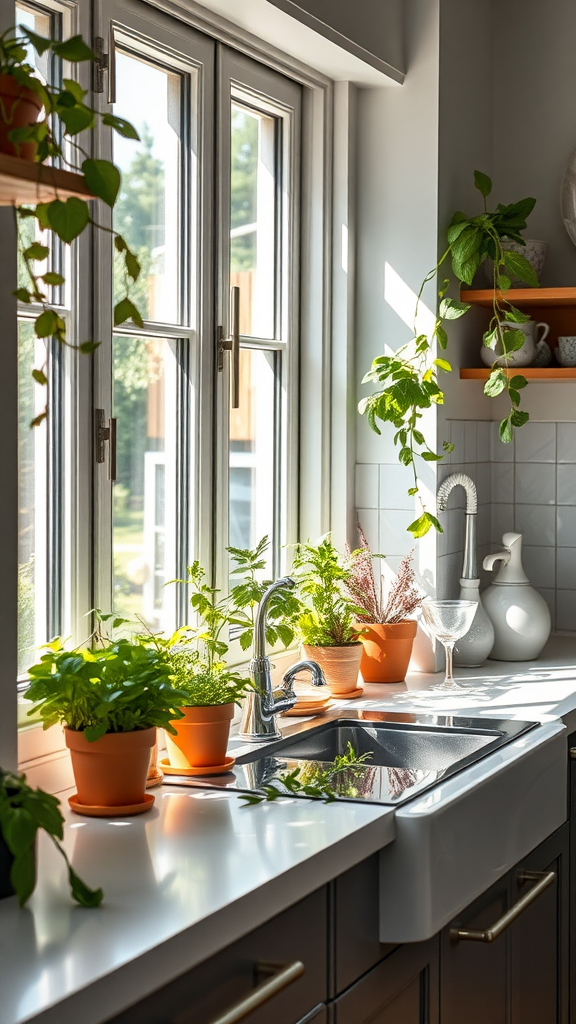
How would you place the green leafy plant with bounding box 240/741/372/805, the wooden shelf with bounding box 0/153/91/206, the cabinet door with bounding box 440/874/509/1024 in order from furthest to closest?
the cabinet door with bounding box 440/874/509/1024 < the green leafy plant with bounding box 240/741/372/805 < the wooden shelf with bounding box 0/153/91/206

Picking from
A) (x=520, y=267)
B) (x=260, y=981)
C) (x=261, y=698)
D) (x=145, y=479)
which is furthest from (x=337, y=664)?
(x=260, y=981)

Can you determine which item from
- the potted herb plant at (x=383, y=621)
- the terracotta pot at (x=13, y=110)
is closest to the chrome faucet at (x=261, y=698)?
the potted herb plant at (x=383, y=621)

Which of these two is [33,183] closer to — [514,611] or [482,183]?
[482,183]

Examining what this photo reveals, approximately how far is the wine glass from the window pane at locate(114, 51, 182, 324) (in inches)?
32.8

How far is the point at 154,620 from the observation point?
7.72 feet

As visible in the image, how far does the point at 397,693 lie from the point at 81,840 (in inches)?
45.9

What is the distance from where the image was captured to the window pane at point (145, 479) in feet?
7.45

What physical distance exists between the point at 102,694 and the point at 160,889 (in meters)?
0.36

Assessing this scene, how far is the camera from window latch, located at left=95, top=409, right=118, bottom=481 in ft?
6.84

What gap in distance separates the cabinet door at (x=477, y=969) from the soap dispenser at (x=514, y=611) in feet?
3.16

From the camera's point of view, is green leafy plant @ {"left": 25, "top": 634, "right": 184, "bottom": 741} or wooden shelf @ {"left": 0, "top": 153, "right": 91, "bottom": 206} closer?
wooden shelf @ {"left": 0, "top": 153, "right": 91, "bottom": 206}

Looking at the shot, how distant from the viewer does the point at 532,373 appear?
297cm

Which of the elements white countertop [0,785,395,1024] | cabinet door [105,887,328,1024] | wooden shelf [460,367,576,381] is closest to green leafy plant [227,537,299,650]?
white countertop [0,785,395,1024]

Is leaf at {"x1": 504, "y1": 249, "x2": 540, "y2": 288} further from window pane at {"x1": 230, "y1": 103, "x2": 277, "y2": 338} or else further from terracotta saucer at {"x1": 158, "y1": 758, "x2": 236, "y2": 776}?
terracotta saucer at {"x1": 158, "y1": 758, "x2": 236, "y2": 776}
